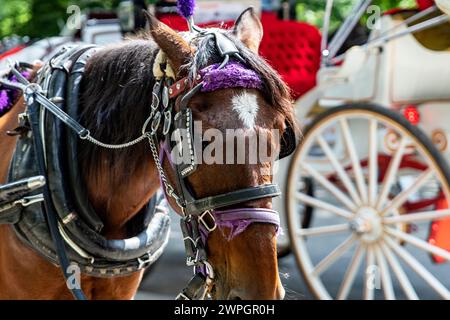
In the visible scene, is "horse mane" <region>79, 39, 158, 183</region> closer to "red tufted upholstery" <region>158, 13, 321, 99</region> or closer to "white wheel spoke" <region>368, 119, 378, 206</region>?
"white wheel spoke" <region>368, 119, 378, 206</region>

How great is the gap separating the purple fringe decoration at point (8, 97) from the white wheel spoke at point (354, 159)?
5.47 ft

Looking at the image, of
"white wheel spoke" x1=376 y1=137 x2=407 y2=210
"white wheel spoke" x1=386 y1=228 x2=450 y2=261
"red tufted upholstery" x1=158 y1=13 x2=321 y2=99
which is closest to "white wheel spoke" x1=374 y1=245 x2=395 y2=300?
"white wheel spoke" x1=386 y1=228 x2=450 y2=261

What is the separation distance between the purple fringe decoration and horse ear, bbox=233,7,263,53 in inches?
30.7

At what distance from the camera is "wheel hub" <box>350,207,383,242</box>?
3.17m

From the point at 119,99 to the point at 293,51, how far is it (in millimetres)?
2178

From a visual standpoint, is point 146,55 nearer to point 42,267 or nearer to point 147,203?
point 147,203

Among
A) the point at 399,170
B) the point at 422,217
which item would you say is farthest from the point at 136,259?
the point at 399,170

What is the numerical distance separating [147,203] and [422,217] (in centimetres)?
149

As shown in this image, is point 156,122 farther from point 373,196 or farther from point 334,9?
point 334,9

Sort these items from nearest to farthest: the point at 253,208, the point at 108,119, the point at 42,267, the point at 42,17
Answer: the point at 253,208
the point at 108,119
the point at 42,267
the point at 42,17

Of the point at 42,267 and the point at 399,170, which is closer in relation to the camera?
the point at 42,267

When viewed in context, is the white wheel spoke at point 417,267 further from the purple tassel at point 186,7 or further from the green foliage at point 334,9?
the green foliage at point 334,9

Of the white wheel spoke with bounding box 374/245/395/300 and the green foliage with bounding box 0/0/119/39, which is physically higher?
the white wheel spoke with bounding box 374/245/395/300

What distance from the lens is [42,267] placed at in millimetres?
1994
